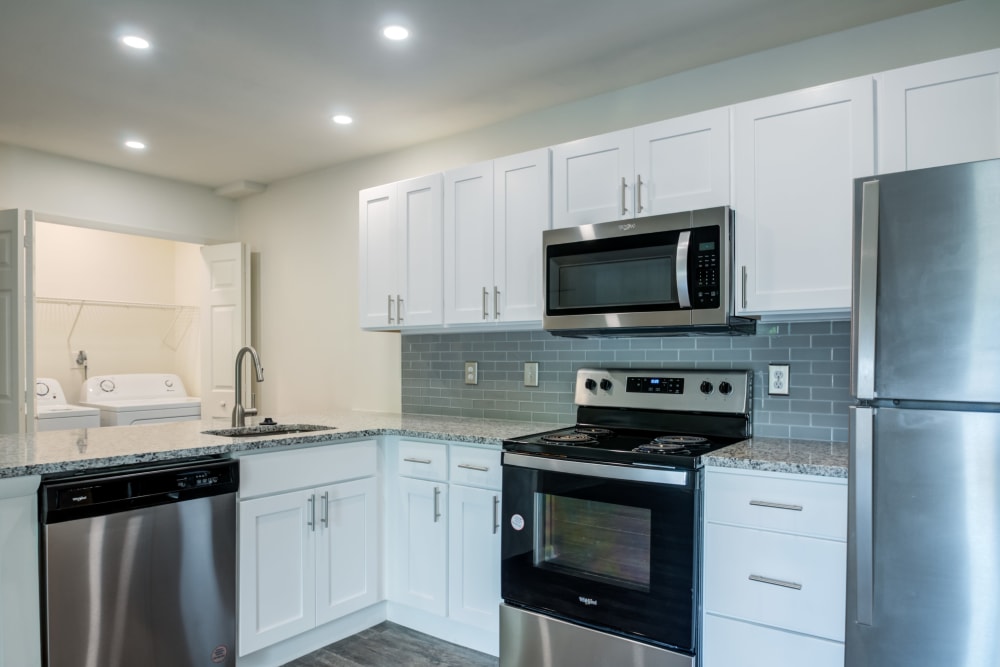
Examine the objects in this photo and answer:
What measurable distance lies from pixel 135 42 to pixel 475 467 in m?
2.22

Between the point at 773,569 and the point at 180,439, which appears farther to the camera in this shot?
the point at 180,439


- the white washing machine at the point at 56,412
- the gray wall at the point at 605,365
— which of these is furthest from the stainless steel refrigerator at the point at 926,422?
the white washing machine at the point at 56,412

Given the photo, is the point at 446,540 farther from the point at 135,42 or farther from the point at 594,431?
the point at 135,42

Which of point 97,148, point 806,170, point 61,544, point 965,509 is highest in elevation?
point 97,148

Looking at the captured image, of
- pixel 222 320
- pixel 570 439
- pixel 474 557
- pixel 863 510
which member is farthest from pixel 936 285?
pixel 222 320

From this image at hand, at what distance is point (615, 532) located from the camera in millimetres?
2230

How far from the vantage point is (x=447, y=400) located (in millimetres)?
3660

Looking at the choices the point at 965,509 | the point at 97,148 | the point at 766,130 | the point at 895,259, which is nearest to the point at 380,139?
the point at 97,148

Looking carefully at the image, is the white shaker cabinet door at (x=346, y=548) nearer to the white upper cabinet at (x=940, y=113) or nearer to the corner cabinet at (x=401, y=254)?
the corner cabinet at (x=401, y=254)

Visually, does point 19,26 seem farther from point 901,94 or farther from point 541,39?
point 901,94

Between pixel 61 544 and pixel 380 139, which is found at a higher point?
pixel 380 139

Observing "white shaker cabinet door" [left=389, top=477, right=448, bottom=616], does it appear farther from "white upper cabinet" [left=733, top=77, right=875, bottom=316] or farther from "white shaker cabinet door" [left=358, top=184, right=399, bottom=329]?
"white upper cabinet" [left=733, top=77, right=875, bottom=316]

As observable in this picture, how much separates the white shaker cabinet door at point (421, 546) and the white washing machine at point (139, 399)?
2755 mm

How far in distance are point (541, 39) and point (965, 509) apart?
214 cm
